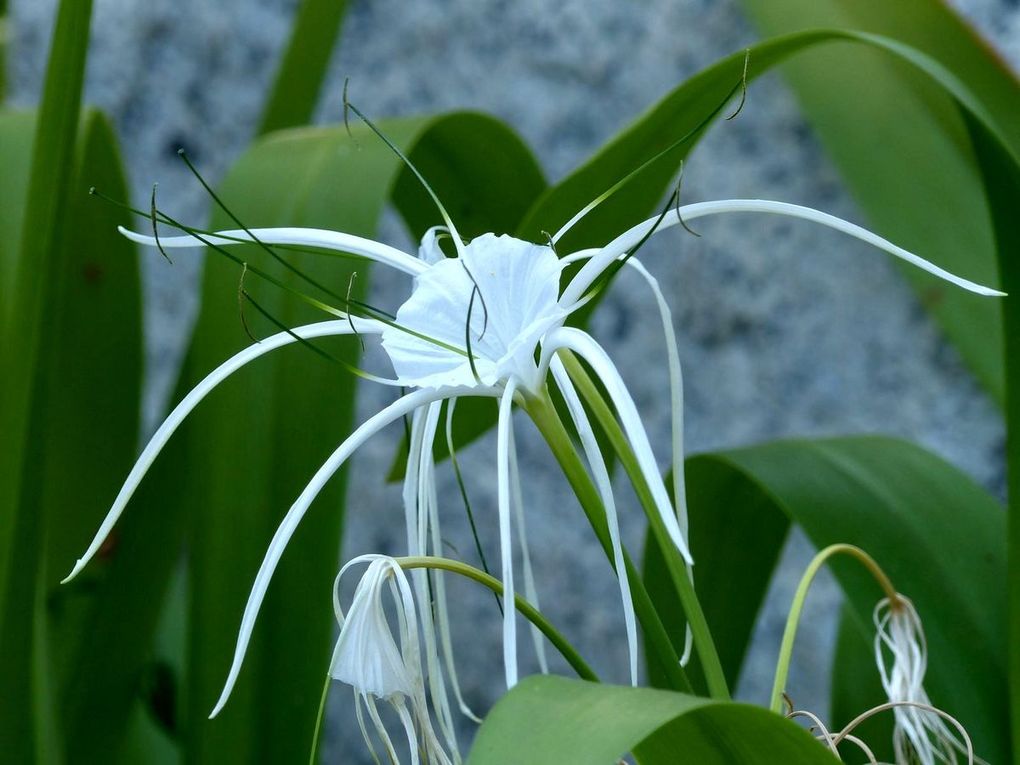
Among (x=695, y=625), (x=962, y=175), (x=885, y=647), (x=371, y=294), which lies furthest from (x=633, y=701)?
(x=371, y=294)

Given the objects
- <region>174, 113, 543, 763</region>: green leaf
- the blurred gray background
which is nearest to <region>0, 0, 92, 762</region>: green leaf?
<region>174, 113, 543, 763</region>: green leaf

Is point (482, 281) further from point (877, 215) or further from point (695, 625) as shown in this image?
point (877, 215)

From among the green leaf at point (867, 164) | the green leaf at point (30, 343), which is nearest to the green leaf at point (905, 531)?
the green leaf at point (867, 164)

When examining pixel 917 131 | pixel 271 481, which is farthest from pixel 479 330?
pixel 917 131

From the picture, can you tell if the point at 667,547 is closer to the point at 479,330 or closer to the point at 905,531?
the point at 479,330

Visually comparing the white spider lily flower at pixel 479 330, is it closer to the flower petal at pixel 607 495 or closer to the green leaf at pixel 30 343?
the flower petal at pixel 607 495

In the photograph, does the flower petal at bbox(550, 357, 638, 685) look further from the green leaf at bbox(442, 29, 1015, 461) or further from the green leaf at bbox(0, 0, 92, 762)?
the green leaf at bbox(0, 0, 92, 762)
